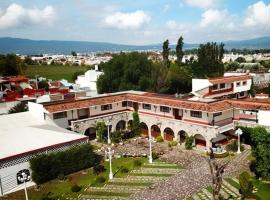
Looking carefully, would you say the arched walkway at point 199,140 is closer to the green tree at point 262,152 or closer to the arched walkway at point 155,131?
the arched walkway at point 155,131

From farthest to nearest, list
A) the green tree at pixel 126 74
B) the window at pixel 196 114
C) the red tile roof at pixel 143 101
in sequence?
the green tree at pixel 126 74
the window at pixel 196 114
the red tile roof at pixel 143 101

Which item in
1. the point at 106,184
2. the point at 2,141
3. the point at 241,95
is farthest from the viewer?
the point at 241,95

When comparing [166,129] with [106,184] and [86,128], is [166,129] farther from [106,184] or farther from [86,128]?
→ [106,184]

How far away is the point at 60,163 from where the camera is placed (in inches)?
1378

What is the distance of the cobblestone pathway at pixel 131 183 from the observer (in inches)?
1196

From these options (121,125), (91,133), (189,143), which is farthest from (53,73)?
(189,143)

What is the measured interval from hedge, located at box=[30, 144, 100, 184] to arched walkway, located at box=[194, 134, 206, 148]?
14.0m

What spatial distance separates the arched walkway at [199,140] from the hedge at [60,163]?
1396 cm

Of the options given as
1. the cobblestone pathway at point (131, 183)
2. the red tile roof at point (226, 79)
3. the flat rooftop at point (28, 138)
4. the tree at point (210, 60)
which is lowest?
the cobblestone pathway at point (131, 183)

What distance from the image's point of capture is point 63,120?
4653 centimetres

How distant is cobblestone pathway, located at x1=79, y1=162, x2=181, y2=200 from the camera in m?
30.4

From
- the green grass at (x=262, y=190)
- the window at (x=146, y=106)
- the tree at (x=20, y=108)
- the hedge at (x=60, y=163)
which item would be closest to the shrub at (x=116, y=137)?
the window at (x=146, y=106)

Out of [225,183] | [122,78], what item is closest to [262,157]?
[225,183]

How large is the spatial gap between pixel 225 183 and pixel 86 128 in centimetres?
2277
